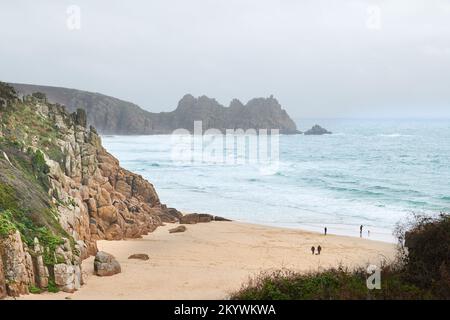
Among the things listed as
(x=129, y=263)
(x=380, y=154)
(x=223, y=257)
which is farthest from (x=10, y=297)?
(x=380, y=154)

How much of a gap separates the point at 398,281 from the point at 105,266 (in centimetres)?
1413

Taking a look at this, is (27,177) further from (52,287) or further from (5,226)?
(52,287)

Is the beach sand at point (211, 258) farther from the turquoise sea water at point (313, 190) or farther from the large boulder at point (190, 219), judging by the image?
the turquoise sea water at point (313, 190)

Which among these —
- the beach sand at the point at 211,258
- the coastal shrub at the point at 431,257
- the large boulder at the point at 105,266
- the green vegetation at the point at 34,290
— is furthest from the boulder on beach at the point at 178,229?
the coastal shrub at the point at 431,257

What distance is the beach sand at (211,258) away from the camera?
20.8 meters

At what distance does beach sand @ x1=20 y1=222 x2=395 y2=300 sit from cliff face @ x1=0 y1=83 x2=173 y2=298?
1099 millimetres

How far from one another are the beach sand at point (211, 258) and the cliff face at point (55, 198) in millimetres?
1099

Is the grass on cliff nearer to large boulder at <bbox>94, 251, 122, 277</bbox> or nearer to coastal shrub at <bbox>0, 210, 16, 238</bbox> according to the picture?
coastal shrub at <bbox>0, 210, 16, 238</bbox>

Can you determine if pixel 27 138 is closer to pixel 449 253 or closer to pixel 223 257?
pixel 223 257

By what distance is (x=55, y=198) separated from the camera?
84.1ft

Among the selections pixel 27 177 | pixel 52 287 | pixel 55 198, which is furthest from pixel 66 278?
pixel 27 177

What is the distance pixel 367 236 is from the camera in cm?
3631

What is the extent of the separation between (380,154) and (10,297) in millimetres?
96973

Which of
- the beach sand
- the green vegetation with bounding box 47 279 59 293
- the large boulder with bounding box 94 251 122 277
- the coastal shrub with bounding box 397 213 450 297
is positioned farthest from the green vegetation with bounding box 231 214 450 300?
the large boulder with bounding box 94 251 122 277
